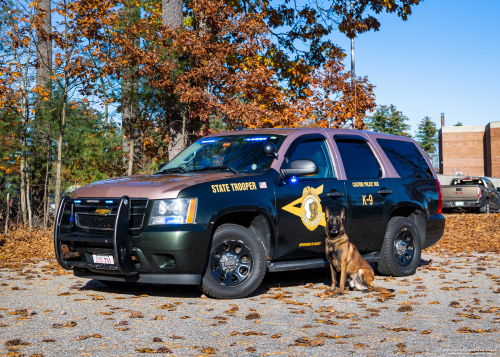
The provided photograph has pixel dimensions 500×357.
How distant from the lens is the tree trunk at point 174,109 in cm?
1487

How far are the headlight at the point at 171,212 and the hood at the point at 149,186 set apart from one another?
0.08 metres

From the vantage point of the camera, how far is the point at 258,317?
5.65m

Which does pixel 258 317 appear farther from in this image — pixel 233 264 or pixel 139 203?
pixel 139 203

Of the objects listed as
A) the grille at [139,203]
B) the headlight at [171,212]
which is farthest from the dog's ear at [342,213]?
the grille at [139,203]

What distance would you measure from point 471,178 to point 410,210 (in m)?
21.1

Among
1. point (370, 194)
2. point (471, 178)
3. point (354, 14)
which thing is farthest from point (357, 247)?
point (471, 178)

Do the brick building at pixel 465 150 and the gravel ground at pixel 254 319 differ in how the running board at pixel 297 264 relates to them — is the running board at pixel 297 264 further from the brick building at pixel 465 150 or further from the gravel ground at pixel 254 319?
the brick building at pixel 465 150

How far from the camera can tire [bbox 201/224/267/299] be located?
6.43 m

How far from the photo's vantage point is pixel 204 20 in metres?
14.6

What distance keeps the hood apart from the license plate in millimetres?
656

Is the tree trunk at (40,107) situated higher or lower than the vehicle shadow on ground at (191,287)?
higher

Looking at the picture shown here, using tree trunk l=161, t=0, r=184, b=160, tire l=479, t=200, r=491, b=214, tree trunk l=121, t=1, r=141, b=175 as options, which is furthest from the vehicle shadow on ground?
tire l=479, t=200, r=491, b=214

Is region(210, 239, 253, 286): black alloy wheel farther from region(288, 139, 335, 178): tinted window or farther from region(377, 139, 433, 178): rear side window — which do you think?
region(377, 139, 433, 178): rear side window

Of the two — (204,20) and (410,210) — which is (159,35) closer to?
(204,20)
